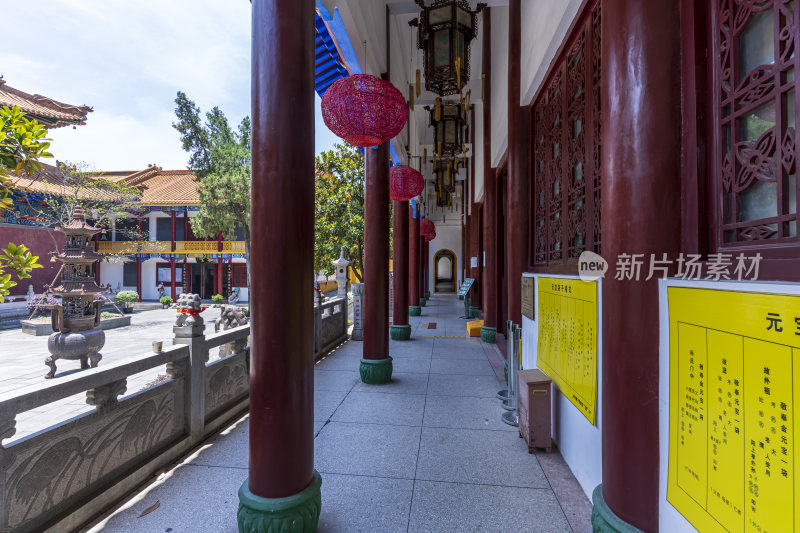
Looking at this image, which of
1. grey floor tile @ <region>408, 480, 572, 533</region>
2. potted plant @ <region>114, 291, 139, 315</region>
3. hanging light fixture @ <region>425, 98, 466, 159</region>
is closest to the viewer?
grey floor tile @ <region>408, 480, 572, 533</region>

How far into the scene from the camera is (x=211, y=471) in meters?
3.01

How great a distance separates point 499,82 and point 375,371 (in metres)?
5.81

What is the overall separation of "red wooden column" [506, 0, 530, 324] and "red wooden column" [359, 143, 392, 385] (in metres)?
1.75

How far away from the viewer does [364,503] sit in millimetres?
2607

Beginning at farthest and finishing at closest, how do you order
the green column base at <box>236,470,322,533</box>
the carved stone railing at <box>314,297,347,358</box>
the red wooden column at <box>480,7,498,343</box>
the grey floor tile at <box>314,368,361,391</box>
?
the red wooden column at <box>480,7,498,343</box> → the carved stone railing at <box>314,297,347,358</box> → the grey floor tile at <box>314,368,361,391</box> → the green column base at <box>236,470,322,533</box>

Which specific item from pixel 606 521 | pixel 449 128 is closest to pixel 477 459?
pixel 606 521

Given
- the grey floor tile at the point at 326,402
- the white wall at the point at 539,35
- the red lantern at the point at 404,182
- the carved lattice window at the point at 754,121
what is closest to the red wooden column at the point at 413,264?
the red lantern at the point at 404,182

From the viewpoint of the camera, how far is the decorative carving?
99.3 inches

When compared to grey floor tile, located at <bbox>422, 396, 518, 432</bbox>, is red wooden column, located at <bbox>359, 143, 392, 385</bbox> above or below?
above

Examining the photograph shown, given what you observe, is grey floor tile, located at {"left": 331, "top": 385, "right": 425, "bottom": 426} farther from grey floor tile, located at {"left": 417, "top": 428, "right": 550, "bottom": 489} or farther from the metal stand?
the metal stand

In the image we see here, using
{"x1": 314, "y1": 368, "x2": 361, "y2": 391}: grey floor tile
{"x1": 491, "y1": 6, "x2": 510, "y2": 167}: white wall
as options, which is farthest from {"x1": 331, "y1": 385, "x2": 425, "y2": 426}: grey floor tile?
{"x1": 491, "y1": 6, "x2": 510, "y2": 167}: white wall

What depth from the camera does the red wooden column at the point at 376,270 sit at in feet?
17.3

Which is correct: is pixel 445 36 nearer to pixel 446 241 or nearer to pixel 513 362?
pixel 513 362

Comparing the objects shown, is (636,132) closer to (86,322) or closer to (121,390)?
(121,390)
